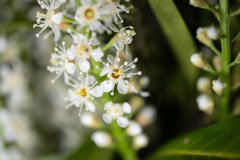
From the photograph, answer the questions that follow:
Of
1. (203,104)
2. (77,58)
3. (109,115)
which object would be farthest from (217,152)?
(77,58)

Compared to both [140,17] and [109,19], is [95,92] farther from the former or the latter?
[140,17]

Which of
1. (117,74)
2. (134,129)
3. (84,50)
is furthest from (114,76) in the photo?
(134,129)

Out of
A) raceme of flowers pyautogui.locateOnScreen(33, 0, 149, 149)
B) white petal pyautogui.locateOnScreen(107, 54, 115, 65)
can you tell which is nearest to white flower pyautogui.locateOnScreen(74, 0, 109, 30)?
raceme of flowers pyautogui.locateOnScreen(33, 0, 149, 149)

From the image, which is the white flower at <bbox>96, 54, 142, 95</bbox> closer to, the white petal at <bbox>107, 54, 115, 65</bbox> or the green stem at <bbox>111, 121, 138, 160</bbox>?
the white petal at <bbox>107, 54, 115, 65</bbox>

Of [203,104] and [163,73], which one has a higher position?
[163,73]

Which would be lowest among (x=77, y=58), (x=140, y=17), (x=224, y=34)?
(x=224, y=34)

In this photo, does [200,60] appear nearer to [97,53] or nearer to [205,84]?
[205,84]
